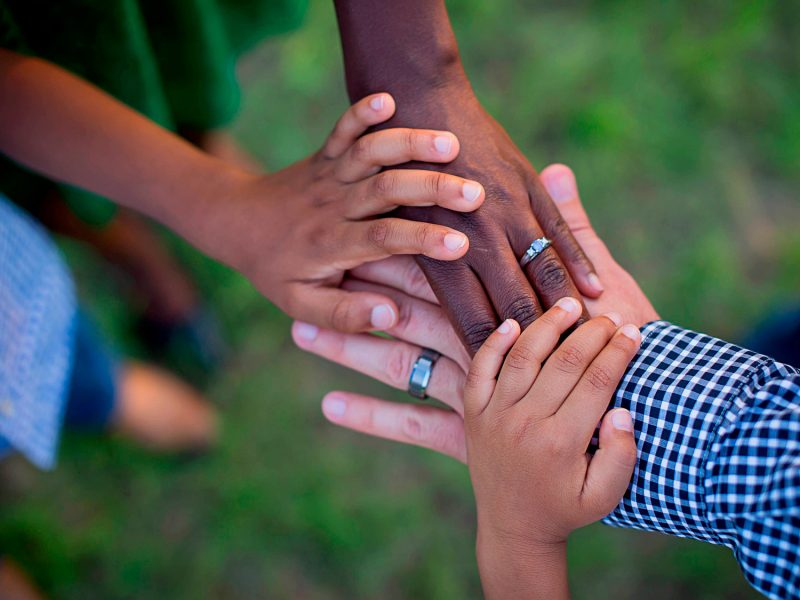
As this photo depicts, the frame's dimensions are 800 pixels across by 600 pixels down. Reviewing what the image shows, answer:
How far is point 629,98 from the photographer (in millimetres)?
2482

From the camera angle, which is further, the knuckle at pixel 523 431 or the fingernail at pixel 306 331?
the fingernail at pixel 306 331

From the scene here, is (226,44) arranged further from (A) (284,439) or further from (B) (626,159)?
(B) (626,159)

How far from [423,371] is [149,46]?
0.95 meters

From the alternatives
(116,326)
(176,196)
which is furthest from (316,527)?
(176,196)

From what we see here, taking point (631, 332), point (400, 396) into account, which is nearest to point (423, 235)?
point (631, 332)

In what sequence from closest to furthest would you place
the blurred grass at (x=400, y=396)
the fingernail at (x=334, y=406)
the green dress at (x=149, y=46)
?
1. the green dress at (x=149, y=46)
2. the fingernail at (x=334, y=406)
3. the blurred grass at (x=400, y=396)

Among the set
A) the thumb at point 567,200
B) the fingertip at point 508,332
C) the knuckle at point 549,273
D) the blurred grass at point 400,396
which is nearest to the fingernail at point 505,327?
the fingertip at point 508,332

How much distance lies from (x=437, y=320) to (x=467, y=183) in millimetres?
310

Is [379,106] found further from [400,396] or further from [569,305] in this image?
[400,396]

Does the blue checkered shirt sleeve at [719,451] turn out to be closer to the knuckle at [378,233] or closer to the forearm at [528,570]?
the forearm at [528,570]

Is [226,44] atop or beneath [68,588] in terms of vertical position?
atop

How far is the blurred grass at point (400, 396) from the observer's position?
2.02m

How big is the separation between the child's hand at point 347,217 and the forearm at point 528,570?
0.44 m

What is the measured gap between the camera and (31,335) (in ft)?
4.63
